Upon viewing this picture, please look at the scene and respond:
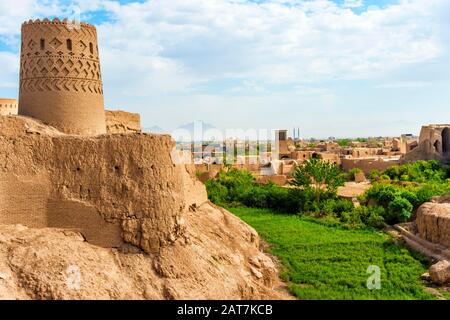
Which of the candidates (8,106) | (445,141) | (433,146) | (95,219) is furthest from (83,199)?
(445,141)

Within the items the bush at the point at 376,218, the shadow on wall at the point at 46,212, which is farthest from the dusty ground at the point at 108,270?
the bush at the point at 376,218

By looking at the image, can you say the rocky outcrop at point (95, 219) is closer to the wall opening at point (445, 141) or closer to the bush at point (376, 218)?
the bush at point (376, 218)

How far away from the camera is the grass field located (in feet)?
46.9

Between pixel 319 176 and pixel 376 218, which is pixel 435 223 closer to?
pixel 376 218

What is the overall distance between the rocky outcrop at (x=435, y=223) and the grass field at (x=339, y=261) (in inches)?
43.9

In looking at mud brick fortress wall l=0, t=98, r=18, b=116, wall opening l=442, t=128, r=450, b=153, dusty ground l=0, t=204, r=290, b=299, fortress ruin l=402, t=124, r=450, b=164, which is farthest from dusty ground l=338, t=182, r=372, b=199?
mud brick fortress wall l=0, t=98, r=18, b=116

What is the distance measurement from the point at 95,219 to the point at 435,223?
13220 millimetres

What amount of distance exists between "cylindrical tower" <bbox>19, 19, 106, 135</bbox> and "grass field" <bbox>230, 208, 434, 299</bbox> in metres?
8.02

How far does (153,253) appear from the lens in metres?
11.3

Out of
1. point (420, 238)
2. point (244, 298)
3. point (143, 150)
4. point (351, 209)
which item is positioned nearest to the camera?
point (143, 150)

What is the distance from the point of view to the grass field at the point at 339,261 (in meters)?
14.3
